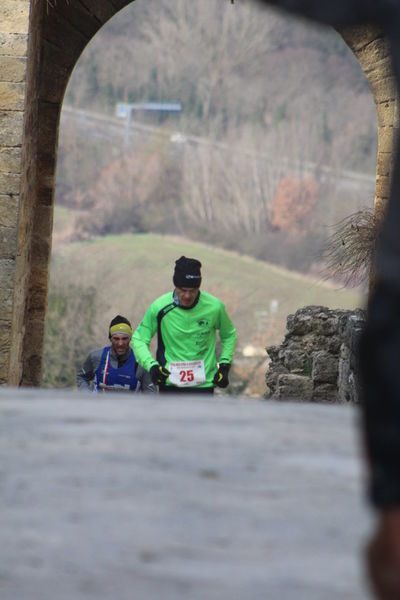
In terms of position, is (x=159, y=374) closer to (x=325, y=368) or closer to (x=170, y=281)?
(x=325, y=368)

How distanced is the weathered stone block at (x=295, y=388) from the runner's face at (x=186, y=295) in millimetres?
3112

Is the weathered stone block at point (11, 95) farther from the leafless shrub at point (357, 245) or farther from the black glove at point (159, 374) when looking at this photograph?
the leafless shrub at point (357, 245)

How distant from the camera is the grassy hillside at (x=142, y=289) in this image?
94.4 feet

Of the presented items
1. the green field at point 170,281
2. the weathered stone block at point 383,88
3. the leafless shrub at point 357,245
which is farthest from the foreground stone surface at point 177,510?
the green field at point 170,281

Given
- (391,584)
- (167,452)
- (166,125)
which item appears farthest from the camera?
(166,125)

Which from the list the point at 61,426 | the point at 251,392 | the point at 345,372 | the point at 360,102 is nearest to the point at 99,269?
the point at 251,392

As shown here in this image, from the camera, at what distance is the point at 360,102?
136 feet

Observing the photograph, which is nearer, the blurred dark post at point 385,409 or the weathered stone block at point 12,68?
the blurred dark post at point 385,409

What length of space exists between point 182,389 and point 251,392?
19.5m

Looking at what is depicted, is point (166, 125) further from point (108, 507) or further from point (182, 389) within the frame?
point (108, 507)

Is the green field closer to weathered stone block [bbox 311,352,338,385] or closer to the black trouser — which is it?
weathered stone block [bbox 311,352,338,385]

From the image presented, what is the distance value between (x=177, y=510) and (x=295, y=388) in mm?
7792

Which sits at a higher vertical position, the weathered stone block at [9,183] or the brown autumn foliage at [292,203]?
the brown autumn foliage at [292,203]

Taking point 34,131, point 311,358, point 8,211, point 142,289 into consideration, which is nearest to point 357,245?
point 311,358
